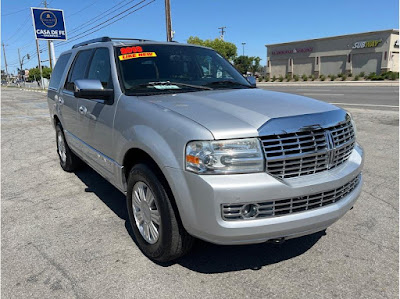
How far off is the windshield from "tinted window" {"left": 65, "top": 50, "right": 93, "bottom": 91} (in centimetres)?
92

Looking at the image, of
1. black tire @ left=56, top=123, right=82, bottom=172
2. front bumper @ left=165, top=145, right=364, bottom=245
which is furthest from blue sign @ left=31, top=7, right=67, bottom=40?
front bumper @ left=165, top=145, right=364, bottom=245

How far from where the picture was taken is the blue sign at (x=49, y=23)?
36750mm

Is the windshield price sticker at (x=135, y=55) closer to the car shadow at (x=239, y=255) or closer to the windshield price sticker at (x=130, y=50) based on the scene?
the windshield price sticker at (x=130, y=50)

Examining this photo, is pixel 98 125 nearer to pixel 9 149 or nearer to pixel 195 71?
pixel 195 71

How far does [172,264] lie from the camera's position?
2832 mm

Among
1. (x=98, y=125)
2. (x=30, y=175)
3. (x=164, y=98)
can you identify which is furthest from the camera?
(x=30, y=175)

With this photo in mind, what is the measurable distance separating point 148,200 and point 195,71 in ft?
5.40

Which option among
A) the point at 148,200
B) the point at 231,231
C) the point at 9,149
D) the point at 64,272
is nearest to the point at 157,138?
the point at 148,200

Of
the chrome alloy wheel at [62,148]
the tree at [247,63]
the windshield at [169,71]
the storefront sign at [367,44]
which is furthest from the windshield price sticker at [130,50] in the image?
the tree at [247,63]

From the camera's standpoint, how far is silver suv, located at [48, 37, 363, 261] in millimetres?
2221

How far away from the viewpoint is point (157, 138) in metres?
2.51

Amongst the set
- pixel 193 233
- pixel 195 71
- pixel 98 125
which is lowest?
pixel 193 233

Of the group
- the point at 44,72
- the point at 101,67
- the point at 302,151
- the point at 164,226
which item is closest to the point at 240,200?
the point at 302,151

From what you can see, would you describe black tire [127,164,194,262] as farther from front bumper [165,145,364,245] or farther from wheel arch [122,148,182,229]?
front bumper [165,145,364,245]
